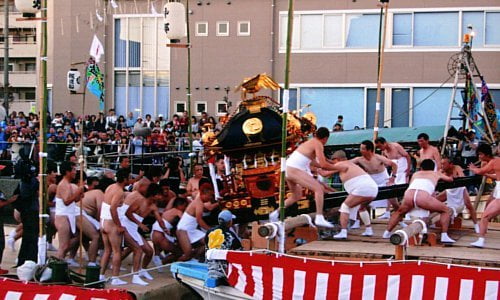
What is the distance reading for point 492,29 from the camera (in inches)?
1055

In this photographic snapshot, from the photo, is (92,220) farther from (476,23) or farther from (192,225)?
(476,23)

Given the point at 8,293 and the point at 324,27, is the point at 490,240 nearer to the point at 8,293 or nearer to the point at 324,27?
the point at 8,293

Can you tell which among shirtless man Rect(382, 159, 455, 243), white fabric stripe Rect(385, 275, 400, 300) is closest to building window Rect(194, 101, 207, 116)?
shirtless man Rect(382, 159, 455, 243)

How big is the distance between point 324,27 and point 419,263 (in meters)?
20.1

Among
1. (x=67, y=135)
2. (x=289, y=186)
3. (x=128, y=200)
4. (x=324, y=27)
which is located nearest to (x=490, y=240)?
(x=289, y=186)

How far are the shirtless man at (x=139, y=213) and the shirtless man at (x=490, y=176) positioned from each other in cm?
484

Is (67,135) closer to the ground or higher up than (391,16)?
closer to the ground

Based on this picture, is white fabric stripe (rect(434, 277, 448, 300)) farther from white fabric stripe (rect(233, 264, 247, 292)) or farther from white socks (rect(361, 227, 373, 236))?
white socks (rect(361, 227, 373, 236))

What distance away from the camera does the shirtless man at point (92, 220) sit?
44.4 ft

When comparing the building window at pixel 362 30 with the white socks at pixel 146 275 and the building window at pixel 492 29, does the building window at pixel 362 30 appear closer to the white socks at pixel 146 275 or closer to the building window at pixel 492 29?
the building window at pixel 492 29

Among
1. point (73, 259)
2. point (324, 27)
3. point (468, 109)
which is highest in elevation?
point (324, 27)

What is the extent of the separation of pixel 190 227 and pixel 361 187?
2.85 meters

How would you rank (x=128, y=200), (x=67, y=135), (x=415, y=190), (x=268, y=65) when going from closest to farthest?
(x=415, y=190), (x=128, y=200), (x=67, y=135), (x=268, y=65)

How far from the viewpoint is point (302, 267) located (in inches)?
372
